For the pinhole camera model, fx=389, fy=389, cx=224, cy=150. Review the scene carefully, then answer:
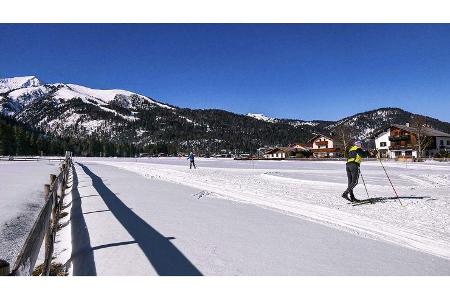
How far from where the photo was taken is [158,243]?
5.97m

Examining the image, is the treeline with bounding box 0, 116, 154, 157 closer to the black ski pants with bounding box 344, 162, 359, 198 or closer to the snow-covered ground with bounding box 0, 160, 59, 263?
the snow-covered ground with bounding box 0, 160, 59, 263

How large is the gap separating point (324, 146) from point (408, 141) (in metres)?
24.3

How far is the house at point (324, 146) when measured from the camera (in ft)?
320

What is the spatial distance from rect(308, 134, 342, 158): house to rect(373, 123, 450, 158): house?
37.5 feet

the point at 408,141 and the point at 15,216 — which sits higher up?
the point at 408,141

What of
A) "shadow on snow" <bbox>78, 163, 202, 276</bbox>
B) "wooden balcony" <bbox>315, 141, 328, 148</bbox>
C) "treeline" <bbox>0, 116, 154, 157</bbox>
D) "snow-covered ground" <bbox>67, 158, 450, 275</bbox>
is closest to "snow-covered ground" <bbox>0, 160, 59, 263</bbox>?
"snow-covered ground" <bbox>67, 158, 450, 275</bbox>

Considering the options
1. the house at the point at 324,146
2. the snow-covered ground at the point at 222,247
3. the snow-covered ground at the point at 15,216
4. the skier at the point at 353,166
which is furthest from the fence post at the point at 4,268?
the house at the point at 324,146

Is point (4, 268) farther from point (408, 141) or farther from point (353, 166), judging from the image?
point (408, 141)

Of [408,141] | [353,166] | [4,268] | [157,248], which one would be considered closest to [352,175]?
[353,166]

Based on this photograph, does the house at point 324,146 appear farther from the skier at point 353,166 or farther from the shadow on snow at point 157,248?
the shadow on snow at point 157,248

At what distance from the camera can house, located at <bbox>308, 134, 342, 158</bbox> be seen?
9750 centimetres

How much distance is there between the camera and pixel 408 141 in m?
80.3

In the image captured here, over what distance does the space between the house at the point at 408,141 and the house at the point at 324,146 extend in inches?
449
